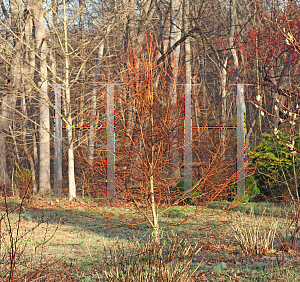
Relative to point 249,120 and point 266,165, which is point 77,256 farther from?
A: point 249,120

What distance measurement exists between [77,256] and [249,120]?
12790 mm

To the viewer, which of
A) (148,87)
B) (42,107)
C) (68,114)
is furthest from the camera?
(42,107)

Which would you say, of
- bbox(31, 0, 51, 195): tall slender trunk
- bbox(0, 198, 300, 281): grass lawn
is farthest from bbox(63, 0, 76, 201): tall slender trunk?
bbox(31, 0, 51, 195): tall slender trunk

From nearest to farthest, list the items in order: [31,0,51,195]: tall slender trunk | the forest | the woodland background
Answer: the forest
the woodland background
[31,0,51,195]: tall slender trunk

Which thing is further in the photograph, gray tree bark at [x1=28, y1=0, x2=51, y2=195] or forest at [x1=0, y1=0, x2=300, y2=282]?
gray tree bark at [x1=28, y1=0, x2=51, y2=195]

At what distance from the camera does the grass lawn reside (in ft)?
13.5

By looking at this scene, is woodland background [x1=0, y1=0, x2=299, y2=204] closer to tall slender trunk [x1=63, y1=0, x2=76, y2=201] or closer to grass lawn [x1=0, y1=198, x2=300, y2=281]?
tall slender trunk [x1=63, y1=0, x2=76, y2=201]

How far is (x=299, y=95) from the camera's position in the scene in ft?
19.3

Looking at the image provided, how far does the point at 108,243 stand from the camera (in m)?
6.39

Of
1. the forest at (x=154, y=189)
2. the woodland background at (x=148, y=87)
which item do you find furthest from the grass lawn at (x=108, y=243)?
the woodland background at (x=148, y=87)

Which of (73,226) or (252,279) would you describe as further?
(73,226)

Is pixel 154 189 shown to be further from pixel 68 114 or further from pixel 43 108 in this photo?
pixel 43 108

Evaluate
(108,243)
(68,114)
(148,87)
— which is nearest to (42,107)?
(68,114)

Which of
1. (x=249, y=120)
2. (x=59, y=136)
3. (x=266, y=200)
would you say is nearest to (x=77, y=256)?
(x=59, y=136)
